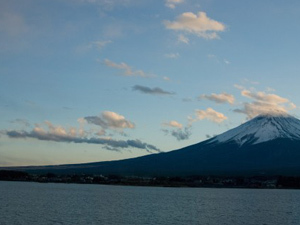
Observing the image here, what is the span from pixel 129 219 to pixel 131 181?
128276mm

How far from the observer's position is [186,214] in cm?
6631

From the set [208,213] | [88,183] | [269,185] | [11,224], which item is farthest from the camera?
[88,183]

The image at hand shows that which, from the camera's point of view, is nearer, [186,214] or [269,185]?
[186,214]

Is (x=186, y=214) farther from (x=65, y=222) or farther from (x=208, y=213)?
(x=65, y=222)

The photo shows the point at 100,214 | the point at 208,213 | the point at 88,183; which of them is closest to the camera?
the point at 100,214

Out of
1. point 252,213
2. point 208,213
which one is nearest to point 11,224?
point 208,213

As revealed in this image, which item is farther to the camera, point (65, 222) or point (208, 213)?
point (208, 213)

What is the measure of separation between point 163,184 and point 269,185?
39.4m

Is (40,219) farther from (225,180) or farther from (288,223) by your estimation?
→ (225,180)

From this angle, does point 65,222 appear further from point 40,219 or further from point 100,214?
point 100,214

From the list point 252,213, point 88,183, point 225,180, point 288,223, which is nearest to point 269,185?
point 225,180

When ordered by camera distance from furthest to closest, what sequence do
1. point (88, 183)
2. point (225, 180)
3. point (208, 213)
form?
point (88, 183) → point (225, 180) → point (208, 213)

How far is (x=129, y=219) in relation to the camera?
5884 cm

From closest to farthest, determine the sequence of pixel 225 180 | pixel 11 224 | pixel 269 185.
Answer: pixel 11 224 < pixel 269 185 < pixel 225 180
